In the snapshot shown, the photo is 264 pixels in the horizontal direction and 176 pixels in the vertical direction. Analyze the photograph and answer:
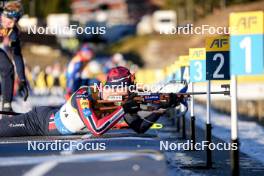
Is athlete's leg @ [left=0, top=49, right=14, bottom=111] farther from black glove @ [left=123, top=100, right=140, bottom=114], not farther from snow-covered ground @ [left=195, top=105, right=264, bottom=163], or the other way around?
black glove @ [left=123, top=100, right=140, bottom=114]

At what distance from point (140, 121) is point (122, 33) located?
107m

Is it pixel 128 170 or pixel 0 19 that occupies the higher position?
pixel 0 19

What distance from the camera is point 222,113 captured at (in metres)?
21.5

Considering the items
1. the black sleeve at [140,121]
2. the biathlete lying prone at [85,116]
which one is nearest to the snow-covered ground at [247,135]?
the black sleeve at [140,121]

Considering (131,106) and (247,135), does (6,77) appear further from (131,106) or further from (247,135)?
(247,135)

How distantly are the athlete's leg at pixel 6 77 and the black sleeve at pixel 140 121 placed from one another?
3.31 metres

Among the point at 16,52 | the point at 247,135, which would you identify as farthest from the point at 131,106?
the point at 247,135

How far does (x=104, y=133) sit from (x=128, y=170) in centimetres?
282

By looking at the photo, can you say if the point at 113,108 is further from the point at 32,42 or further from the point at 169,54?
the point at 32,42

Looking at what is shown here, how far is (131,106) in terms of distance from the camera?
28.5 ft

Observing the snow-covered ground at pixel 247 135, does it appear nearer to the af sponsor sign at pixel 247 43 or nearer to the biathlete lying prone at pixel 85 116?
the biathlete lying prone at pixel 85 116

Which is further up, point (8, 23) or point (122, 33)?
point (122, 33)

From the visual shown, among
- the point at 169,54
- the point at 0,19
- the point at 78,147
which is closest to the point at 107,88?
the point at 78,147

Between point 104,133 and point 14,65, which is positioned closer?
point 104,133
